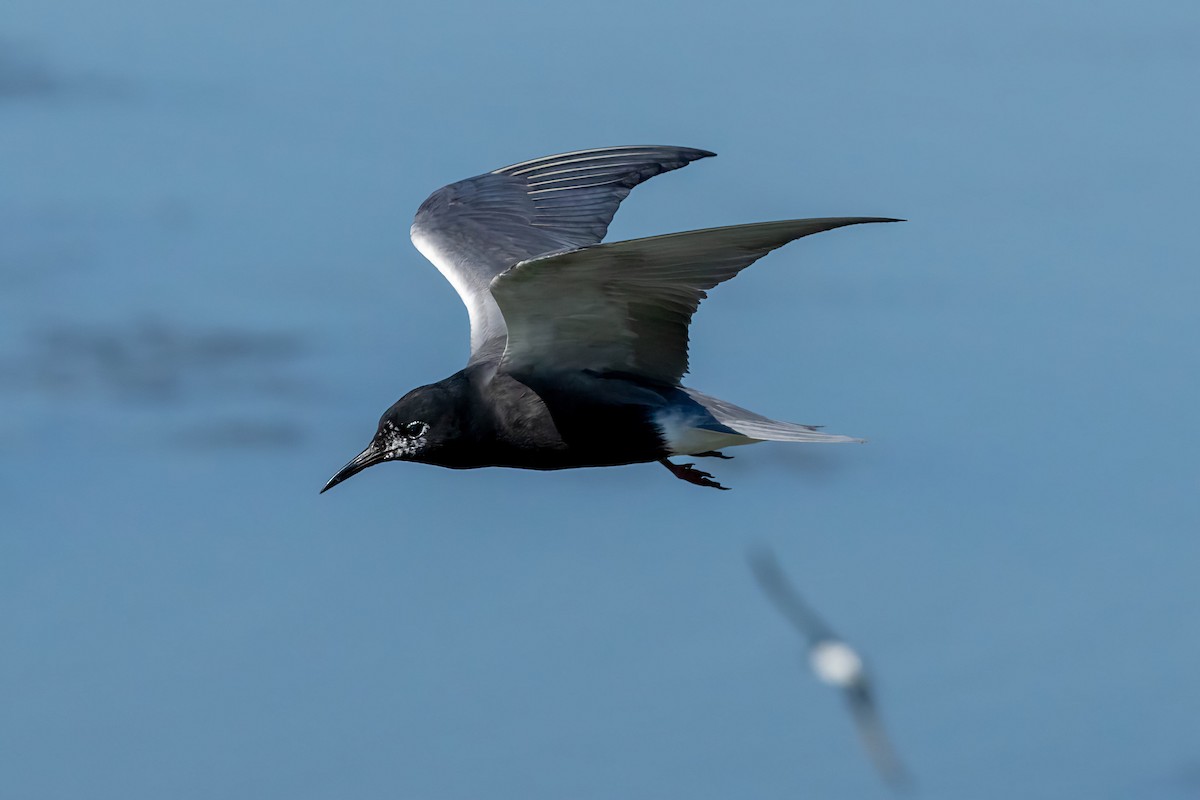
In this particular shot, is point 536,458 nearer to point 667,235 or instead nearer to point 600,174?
point 667,235

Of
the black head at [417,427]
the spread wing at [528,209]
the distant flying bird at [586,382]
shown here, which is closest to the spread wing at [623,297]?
the distant flying bird at [586,382]

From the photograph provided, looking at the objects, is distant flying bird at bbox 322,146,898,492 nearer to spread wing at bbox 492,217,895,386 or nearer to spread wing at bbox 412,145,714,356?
spread wing at bbox 492,217,895,386

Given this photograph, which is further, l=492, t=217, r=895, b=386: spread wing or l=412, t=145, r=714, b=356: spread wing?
l=412, t=145, r=714, b=356: spread wing

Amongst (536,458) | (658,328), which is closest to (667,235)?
(658,328)

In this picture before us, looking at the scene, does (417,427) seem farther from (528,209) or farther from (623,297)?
(528,209)

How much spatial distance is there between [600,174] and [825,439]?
17.8ft

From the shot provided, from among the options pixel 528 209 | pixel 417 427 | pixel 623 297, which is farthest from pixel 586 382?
pixel 528 209

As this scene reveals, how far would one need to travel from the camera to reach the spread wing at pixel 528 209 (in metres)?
17.8

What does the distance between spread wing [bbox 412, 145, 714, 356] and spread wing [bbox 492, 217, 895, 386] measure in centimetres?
255

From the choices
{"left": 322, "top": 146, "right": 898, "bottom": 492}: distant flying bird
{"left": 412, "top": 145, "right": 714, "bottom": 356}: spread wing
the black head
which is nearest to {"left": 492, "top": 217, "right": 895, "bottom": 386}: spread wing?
{"left": 322, "top": 146, "right": 898, "bottom": 492}: distant flying bird

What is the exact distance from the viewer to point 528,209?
61.7ft

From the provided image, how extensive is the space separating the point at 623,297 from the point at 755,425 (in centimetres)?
165

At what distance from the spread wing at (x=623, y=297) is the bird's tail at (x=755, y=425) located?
1.32ft

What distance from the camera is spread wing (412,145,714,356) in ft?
58.3
